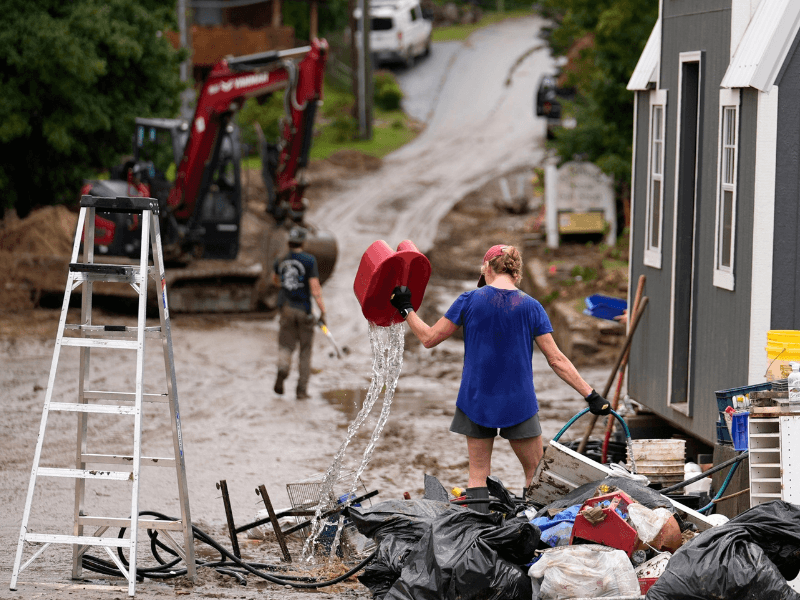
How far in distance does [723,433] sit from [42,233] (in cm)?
1407

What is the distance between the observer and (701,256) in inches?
335

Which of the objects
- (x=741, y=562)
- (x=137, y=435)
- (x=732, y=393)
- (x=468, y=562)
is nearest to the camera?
(x=741, y=562)

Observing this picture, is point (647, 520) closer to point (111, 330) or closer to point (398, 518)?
point (398, 518)

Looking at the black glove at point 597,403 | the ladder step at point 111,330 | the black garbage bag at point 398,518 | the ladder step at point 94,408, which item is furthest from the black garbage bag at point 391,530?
the ladder step at point 111,330

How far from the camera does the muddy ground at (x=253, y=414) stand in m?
7.67

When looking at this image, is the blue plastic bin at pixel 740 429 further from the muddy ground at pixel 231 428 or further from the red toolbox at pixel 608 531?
the muddy ground at pixel 231 428

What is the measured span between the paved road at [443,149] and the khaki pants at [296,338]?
3614 millimetres

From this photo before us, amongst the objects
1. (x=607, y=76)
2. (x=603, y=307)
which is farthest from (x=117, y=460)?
(x=607, y=76)

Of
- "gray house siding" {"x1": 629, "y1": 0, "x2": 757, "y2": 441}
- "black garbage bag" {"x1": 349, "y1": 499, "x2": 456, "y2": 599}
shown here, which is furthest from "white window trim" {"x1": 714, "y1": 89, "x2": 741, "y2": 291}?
"black garbage bag" {"x1": 349, "y1": 499, "x2": 456, "y2": 599}

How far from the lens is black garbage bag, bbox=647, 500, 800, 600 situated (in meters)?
5.23

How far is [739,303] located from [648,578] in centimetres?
270

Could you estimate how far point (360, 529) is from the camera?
20.7 ft

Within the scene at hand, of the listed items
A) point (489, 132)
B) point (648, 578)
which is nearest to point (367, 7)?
point (489, 132)

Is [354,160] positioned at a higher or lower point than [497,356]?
higher
